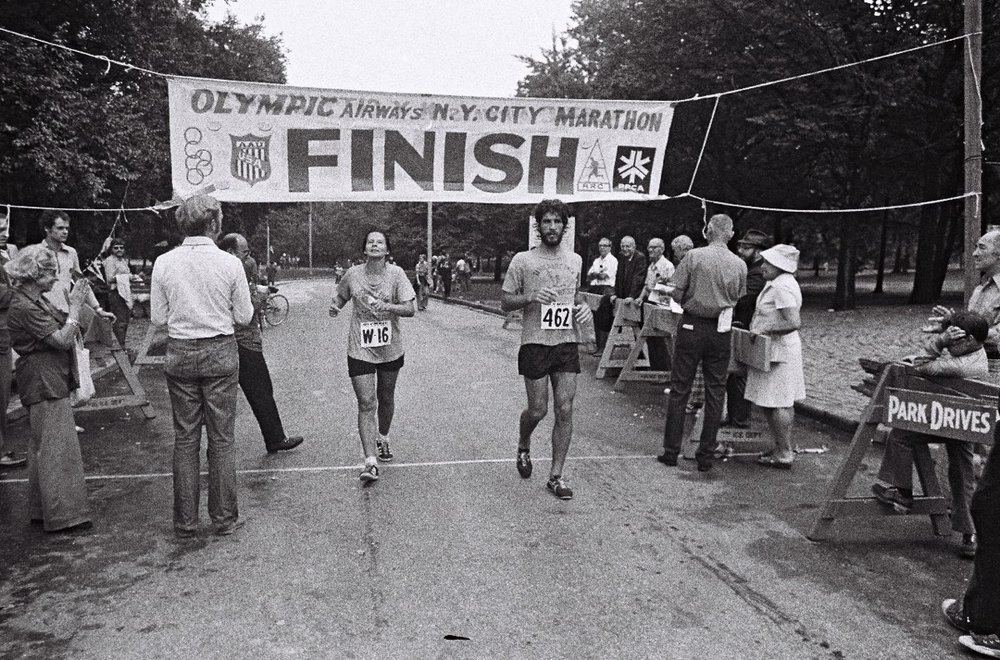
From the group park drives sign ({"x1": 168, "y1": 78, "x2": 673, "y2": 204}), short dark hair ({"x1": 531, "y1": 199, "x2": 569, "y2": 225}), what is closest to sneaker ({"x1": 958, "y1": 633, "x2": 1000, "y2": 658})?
short dark hair ({"x1": 531, "y1": 199, "x2": 569, "y2": 225})

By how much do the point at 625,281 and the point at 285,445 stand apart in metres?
5.99

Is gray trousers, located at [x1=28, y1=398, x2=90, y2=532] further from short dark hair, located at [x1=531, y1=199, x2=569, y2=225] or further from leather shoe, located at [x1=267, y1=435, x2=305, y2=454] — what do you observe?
short dark hair, located at [x1=531, y1=199, x2=569, y2=225]

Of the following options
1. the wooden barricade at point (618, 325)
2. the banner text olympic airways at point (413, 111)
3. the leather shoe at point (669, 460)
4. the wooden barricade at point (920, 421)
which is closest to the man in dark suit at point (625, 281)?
the wooden barricade at point (618, 325)

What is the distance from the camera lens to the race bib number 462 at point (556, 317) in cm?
554

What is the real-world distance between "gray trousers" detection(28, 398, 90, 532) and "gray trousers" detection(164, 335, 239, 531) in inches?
26.5

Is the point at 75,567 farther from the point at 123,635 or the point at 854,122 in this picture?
the point at 854,122

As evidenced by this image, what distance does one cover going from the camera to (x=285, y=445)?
22.4ft

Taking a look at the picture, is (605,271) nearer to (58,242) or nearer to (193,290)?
(58,242)

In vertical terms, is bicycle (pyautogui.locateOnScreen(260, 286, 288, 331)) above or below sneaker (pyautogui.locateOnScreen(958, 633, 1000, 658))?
below

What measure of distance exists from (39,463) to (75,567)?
2.88ft

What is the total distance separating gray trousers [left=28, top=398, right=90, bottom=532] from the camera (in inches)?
189

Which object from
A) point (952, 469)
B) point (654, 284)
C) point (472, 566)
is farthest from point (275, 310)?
point (952, 469)

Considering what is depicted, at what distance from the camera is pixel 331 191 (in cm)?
729

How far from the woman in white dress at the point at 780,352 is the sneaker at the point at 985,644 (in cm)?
306
